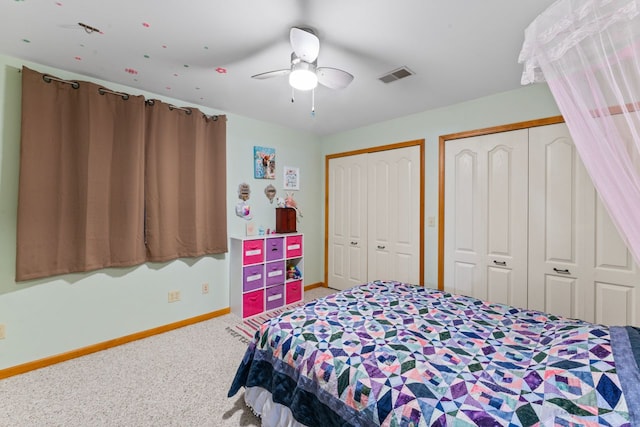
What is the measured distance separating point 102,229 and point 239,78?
1.82 m

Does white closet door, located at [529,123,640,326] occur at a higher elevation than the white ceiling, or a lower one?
lower

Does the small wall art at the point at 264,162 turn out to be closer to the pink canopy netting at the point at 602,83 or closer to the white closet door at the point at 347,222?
the white closet door at the point at 347,222

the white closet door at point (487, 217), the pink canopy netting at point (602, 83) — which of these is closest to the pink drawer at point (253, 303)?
the white closet door at point (487, 217)

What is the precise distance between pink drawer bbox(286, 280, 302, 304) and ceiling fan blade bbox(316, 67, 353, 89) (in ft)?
8.72

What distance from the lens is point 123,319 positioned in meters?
2.67

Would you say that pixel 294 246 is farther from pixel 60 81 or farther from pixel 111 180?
pixel 60 81

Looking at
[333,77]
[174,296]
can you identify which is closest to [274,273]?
[174,296]

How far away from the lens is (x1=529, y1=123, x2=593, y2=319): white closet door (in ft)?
7.79

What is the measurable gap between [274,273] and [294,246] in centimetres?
48

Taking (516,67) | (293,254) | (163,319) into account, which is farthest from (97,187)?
(516,67)

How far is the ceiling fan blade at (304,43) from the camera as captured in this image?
63.0 inches

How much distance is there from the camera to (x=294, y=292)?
387cm

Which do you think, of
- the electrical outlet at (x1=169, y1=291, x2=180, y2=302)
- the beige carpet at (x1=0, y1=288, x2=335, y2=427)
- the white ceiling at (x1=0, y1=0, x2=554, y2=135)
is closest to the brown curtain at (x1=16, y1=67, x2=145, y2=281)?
the white ceiling at (x1=0, y1=0, x2=554, y2=135)

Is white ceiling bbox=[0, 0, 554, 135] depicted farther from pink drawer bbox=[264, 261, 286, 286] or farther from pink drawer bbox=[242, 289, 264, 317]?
pink drawer bbox=[242, 289, 264, 317]
